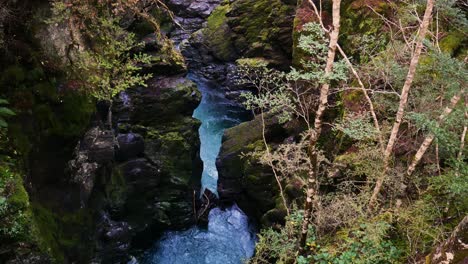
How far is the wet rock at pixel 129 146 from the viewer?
15547 mm

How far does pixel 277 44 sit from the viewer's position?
23.9m

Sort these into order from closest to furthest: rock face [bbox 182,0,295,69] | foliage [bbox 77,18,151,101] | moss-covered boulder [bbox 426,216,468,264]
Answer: moss-covered boulder [bbox 426,216,468,264] < foliage [bbox 77,18,151,101] < rock face [bbox 182,0,295,69]

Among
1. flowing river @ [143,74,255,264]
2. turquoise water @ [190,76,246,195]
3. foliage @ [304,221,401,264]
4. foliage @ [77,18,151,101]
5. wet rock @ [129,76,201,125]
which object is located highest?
foliage @ [77,18,151,101]

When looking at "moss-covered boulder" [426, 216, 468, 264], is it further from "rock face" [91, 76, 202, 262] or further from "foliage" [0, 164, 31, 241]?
"rock face" [91, 76, 202, 262]

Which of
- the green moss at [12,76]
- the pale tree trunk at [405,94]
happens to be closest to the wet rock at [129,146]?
the green moss at [12,76]

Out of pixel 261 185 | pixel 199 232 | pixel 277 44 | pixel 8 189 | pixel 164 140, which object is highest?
pixel 8 189

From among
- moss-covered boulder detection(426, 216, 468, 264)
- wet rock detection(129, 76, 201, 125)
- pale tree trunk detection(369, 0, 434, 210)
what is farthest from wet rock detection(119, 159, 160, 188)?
moss-covered boulder detection(426, 216, 468, 264)

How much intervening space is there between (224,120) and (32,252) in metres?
18.1

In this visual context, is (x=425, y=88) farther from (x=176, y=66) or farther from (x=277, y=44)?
(x=277, y=44)

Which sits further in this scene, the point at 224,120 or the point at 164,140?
the point at 224,120

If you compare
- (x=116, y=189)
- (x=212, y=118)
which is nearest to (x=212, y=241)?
(x=116, y=189)

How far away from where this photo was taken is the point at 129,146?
15812 mm

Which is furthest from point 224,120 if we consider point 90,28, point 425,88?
point 425,88

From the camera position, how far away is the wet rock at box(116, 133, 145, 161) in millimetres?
15547
